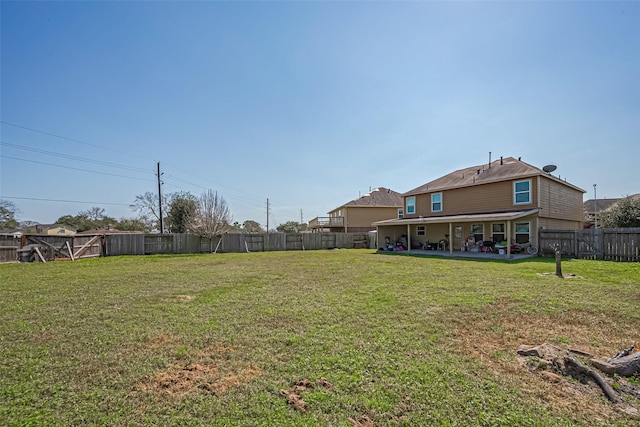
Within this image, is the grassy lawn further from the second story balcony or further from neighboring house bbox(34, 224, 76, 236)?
neighboring house bbox(34, 224, 76, 236)

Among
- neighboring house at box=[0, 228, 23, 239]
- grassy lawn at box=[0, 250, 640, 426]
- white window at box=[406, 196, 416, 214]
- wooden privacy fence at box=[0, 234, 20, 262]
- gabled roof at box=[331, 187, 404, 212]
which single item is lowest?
grassy lawn at box=[0, 250, 640, 426]

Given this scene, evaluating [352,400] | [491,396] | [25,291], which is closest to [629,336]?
[491,396]

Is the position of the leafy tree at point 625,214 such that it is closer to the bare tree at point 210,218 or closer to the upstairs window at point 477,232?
the upstairs window at point 477,232

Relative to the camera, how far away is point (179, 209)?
26969 mm

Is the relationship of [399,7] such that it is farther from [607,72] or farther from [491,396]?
[491,396]

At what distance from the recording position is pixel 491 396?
7.98 feet

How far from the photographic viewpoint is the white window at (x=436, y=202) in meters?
19.3

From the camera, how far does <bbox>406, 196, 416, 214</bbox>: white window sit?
2112 centimetres

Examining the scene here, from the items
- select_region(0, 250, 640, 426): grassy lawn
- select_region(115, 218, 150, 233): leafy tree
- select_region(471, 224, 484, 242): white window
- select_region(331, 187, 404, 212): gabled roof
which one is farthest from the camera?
select_region(115, 218, 150, 233): leafy tree

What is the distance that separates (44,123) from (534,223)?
1140 inches

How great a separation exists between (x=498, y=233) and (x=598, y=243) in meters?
4.16

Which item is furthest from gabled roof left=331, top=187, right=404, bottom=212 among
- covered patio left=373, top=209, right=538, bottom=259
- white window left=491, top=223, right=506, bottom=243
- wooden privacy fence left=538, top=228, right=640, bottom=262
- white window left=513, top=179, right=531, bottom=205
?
wooden privacy fence left=538, top=228, right=640, bottom=262

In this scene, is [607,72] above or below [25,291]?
above

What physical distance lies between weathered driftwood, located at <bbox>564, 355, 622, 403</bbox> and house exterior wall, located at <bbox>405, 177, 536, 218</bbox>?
14.4 metres
